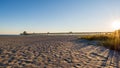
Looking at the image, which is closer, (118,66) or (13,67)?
(13,67)

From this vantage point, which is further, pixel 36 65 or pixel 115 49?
pixel 115 49

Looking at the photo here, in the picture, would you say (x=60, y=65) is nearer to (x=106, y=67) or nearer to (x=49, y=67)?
(x=49, y=67)

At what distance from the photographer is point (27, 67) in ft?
19.9

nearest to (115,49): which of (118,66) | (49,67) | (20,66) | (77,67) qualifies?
(118,66)

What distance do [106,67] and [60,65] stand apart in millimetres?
1814

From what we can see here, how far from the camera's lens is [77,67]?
628 centimetres

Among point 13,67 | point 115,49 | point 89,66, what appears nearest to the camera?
point 13,67

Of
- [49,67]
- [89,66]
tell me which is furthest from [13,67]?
[89,66]

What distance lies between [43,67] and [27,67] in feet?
1.98

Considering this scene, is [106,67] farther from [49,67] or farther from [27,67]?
[27,67]

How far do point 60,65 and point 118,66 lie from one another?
7.66 ft

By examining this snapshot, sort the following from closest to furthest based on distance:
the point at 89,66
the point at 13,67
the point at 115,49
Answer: the point at 13,67
the point at 89,66
the point at 115,49

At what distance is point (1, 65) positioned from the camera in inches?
247

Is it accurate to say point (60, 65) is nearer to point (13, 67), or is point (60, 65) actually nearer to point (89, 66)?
point (89, 66)
